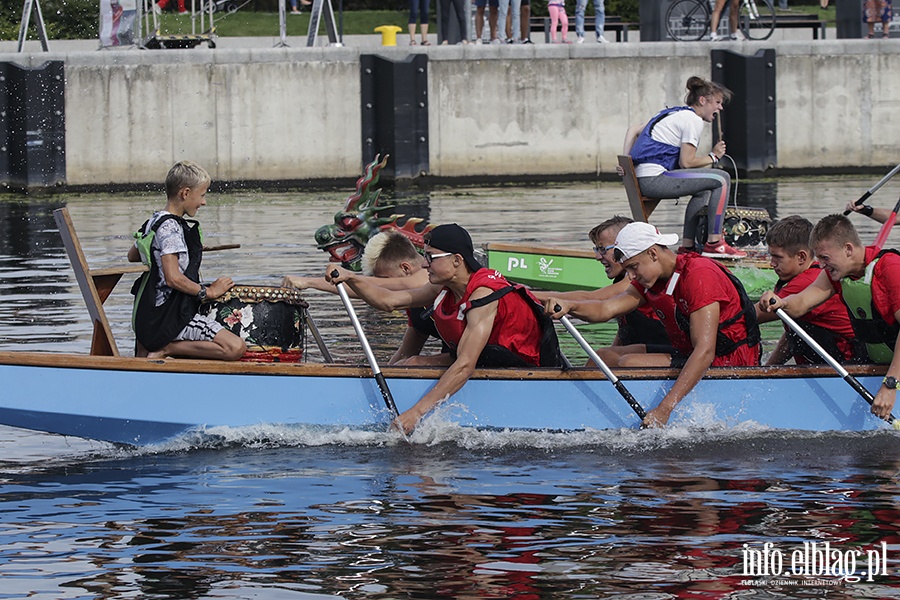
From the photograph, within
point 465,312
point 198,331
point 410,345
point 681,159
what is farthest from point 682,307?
point 681,159

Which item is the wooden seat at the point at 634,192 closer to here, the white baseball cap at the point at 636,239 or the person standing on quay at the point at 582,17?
the white baseball cap at the point at 636,239

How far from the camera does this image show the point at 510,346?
8.20 meters

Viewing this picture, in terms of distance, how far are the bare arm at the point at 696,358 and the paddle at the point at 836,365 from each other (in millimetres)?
417

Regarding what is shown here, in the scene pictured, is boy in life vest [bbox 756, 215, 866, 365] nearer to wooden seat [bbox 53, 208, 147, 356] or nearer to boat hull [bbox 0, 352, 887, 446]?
boat hull [bbox 0, 352, 887, 446]

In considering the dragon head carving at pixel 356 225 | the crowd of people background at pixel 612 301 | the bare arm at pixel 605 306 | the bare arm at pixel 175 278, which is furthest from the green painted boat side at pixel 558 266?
the bare arm at pixel 175 278

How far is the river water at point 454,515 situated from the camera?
603cm

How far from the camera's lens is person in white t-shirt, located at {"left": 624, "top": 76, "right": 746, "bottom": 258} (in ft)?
40.5

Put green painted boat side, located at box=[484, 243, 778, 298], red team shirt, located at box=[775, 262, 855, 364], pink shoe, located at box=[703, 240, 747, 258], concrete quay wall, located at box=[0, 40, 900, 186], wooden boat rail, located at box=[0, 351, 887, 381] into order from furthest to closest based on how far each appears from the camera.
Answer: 1. concrete quay wall, located at box=[0, 40, 900, 186]
2. green painted boat side, located at box=[484, 243, 778, 298]
3. pink shoe, located at box=[703, 240, 747, 258]
4. red team shirt, located at box=[775, 262, 855, 364]
5. wooden boat rail, located at box=[0, 351, 887, 381]

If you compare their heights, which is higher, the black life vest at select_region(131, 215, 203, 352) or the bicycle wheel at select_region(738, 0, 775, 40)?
the bicycle wheel at select_region(738, 0, 775, 40)

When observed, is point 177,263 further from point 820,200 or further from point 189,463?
point 820,200

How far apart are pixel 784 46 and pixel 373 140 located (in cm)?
622

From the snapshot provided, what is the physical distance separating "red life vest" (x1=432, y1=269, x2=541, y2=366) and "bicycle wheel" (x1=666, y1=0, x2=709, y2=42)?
55.8 ft

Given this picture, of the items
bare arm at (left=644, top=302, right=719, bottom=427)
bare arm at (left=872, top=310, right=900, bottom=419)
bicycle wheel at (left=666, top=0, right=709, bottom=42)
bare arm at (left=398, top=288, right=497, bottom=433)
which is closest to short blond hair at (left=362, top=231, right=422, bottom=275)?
bare arm at (left=398, top=288, right=497, bottom=433)

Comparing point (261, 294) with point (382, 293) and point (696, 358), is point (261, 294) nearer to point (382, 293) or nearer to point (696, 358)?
point (382, 293)
